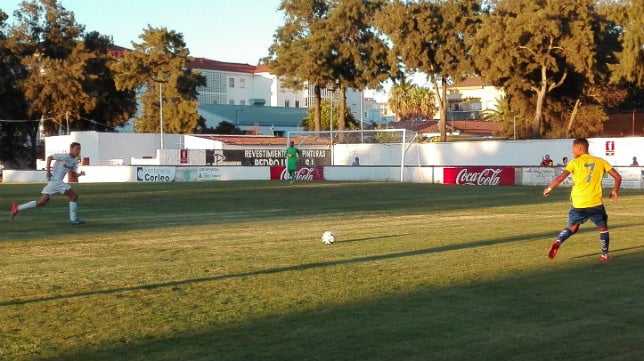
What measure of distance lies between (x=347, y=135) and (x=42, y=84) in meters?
28.8

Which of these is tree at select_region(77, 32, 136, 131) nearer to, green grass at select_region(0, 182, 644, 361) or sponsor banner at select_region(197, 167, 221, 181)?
sponsor banner at select_region(197, 167, 221, 181)

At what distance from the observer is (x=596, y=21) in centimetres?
5531

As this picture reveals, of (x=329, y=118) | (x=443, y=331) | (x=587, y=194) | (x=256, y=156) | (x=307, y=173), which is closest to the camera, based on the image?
(x=443, y=331)

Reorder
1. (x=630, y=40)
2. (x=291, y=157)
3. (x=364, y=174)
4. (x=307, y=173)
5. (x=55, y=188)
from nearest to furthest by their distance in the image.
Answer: (x=55, y=188) < (x=291, y=157) < (x=364, y=174) < (x=307, y=173) < (x=630, y=40)

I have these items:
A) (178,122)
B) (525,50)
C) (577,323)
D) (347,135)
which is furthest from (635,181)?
(178,122)

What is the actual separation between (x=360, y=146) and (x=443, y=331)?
164 ft

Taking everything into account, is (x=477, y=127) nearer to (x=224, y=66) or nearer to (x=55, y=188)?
(x=224, y=66)

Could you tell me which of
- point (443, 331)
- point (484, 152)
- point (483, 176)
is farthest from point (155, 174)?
point (443, 331)

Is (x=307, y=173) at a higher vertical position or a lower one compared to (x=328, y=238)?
higher

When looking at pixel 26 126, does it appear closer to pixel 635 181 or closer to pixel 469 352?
pixel 635 181

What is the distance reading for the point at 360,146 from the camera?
57844 mm

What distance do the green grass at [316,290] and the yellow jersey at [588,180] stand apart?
90cm

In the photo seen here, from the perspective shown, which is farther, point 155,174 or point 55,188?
point 155,174

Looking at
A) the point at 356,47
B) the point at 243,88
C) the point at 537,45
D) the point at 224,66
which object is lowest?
the point at 537,45
